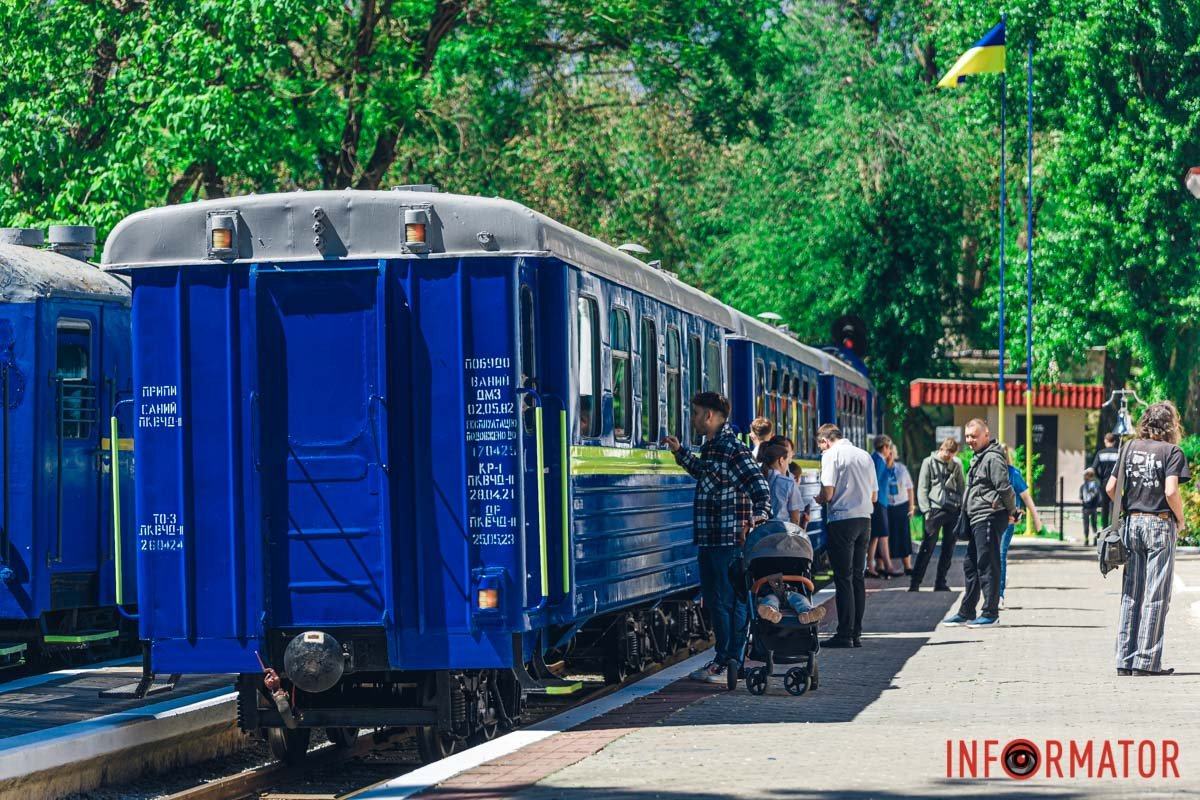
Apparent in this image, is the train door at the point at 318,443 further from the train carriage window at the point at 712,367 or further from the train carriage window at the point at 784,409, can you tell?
the train carriage window at the point at 784,409

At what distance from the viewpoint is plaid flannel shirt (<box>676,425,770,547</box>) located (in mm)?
13250

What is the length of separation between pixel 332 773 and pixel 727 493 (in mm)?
3180

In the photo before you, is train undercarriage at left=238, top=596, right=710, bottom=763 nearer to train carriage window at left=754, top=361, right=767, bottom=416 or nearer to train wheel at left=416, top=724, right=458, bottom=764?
train wheel at left=416, top=724, right=458, bottom=764

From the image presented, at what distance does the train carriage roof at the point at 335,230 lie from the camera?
11.0 metres

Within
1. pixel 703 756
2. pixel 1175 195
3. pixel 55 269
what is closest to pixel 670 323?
pixel 55 269

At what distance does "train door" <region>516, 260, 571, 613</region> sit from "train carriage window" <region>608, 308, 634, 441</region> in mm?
1498

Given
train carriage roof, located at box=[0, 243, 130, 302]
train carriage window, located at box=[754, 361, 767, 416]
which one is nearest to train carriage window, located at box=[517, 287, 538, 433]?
train carriage roof, located at box=[0, 243, 130, 302]


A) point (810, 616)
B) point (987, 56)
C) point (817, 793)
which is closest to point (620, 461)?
point (810, 616)

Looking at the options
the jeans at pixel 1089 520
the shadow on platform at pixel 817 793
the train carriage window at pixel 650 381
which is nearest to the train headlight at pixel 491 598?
the shadow on platform at pixel 817 793

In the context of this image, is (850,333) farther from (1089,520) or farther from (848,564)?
(848,564)

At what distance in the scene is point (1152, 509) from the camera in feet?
44.0

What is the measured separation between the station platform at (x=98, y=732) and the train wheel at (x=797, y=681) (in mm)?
3444

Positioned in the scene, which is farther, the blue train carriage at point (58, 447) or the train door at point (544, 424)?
the blue train carriage at point (58, 447)

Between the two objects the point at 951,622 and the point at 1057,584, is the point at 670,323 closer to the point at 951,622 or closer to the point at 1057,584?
the point at 951,622
